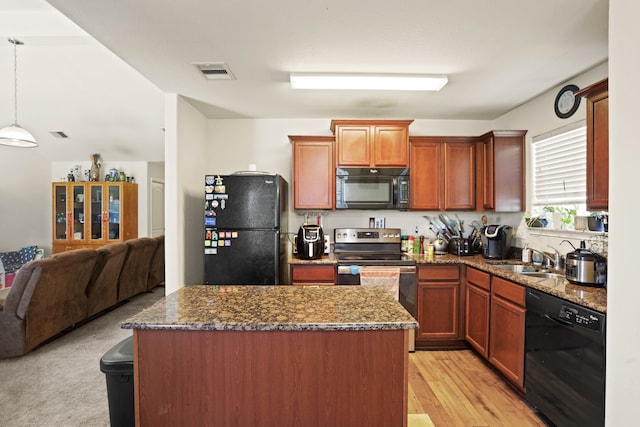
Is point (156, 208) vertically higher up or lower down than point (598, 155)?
lower down

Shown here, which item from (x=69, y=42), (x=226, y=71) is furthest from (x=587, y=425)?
(x=69, y=42)

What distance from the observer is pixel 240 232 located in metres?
2.94

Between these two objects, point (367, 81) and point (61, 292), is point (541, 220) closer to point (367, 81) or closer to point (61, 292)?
point (367, 81)

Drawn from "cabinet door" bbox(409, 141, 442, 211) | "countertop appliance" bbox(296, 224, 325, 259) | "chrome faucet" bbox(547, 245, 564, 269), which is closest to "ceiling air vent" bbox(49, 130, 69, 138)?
"countertop appliance" bbox(296, 224, 325, 259)

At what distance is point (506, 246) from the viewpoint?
3.18 m

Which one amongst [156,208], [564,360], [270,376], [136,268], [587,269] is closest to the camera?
[270,376]

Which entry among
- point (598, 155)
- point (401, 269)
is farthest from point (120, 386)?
point (598, 155)

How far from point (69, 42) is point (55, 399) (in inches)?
136

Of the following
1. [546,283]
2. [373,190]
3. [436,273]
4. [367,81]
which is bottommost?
[436,273]

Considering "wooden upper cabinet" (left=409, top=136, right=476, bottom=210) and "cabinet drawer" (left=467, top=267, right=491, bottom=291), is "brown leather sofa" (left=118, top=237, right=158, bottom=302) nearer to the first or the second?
"wooden upper cabinet" (left=409, top=136, right=476, bottom=210)

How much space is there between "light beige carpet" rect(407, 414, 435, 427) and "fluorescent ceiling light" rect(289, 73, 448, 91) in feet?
8.16

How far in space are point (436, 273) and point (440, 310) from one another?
14.5 inches

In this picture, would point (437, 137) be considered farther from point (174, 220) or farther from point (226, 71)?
point (174, 220)

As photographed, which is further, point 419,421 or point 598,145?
point 419,421
